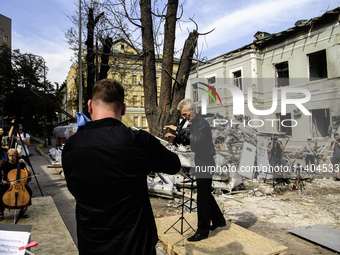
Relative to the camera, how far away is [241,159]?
10.6 meters

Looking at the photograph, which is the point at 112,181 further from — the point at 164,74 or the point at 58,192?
the point at 58,192

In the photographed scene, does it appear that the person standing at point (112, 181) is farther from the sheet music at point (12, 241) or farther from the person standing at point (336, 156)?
the person standing at point (336, 156)

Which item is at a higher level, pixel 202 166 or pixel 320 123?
pixel 320 123

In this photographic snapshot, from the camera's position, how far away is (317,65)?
1706cm

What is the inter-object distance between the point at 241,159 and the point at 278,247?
7.23 metres

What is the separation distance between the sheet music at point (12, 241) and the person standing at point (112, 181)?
0.47 metres

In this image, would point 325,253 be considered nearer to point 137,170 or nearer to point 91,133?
point 137,170

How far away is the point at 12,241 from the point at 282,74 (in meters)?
21.3

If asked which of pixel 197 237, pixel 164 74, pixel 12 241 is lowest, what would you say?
pixel 197 237

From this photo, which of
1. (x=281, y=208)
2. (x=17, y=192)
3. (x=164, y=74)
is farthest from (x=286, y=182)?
(x=17, y=192)

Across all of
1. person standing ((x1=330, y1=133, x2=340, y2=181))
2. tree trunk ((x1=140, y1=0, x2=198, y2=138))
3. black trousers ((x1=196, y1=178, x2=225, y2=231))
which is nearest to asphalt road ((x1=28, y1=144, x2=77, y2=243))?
black trousers ((x1=196, y1=178, x2=225, y2=231))

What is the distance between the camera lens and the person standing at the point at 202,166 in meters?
3.83

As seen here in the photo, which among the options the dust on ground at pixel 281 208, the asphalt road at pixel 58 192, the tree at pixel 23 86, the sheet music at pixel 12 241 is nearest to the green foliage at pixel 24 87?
the tree at pixel 23 86

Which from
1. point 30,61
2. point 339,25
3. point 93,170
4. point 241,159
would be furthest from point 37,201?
point 30,61
